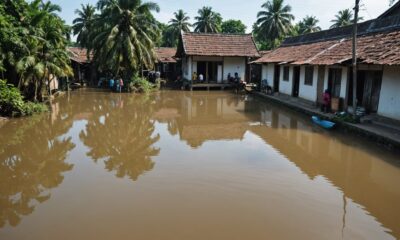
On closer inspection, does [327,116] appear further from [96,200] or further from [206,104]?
[96,200]

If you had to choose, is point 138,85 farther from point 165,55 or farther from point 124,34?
point 165,55

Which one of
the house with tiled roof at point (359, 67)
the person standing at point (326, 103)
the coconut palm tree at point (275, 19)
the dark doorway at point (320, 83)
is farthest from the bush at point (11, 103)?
the coconut palm tree at point (275, 19)

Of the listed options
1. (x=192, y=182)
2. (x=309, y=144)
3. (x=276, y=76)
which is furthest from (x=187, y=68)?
(x=192, y=182)

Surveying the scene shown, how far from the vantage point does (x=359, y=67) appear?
48.3ft

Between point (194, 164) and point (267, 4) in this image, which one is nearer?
point (194, 164)

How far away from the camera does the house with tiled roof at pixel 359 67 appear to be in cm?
1250

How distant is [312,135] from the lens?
42.3ft

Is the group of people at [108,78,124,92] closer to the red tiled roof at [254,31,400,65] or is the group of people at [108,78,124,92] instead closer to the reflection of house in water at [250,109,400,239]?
the red tiled roof at [254,31,400,65]

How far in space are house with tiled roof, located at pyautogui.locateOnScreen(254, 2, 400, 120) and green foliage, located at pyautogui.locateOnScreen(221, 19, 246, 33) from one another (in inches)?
1824

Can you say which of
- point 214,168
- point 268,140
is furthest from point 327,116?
point 214,168

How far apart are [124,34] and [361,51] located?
17610 mm

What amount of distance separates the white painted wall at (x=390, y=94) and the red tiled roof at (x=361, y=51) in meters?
0.70

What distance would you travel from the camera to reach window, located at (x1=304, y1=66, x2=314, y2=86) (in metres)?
18.6

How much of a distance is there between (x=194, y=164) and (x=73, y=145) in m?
4.72
